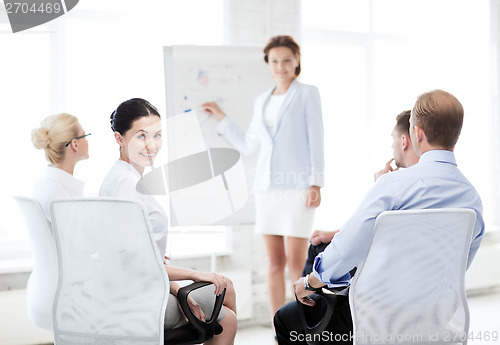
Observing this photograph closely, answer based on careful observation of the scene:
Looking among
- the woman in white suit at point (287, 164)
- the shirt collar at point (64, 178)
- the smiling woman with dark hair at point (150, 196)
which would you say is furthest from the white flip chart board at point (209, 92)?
the smiling woman with dark hair at point (150, 196)

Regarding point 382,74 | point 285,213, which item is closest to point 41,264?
point 285,213

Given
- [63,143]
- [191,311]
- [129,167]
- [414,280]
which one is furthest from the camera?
[63,143]

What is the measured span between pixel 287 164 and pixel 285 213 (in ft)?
0.95

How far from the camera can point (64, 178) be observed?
233cm

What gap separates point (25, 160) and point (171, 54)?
→ 1112 millimetres

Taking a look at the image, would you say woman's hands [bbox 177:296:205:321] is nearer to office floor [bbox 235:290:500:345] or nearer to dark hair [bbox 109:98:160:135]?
dark hair [bbox 109:98:160:135]

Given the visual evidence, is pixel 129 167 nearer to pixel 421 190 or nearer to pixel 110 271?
pixel 110 271

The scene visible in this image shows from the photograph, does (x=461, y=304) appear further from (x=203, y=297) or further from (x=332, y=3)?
(x=332, y=3)

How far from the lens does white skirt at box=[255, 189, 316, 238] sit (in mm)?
3490

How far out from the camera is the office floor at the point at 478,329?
354cm

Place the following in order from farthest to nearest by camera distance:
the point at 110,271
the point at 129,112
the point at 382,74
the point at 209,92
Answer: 1. the point at 382,74
2. the point at 209,92
3. the point at 129,112
4. the point at 110,271

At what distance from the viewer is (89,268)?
186cm

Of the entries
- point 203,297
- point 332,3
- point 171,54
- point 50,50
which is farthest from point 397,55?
point 203,297

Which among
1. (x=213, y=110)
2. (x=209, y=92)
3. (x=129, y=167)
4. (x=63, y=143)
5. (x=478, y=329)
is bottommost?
(x=478, y=329)
